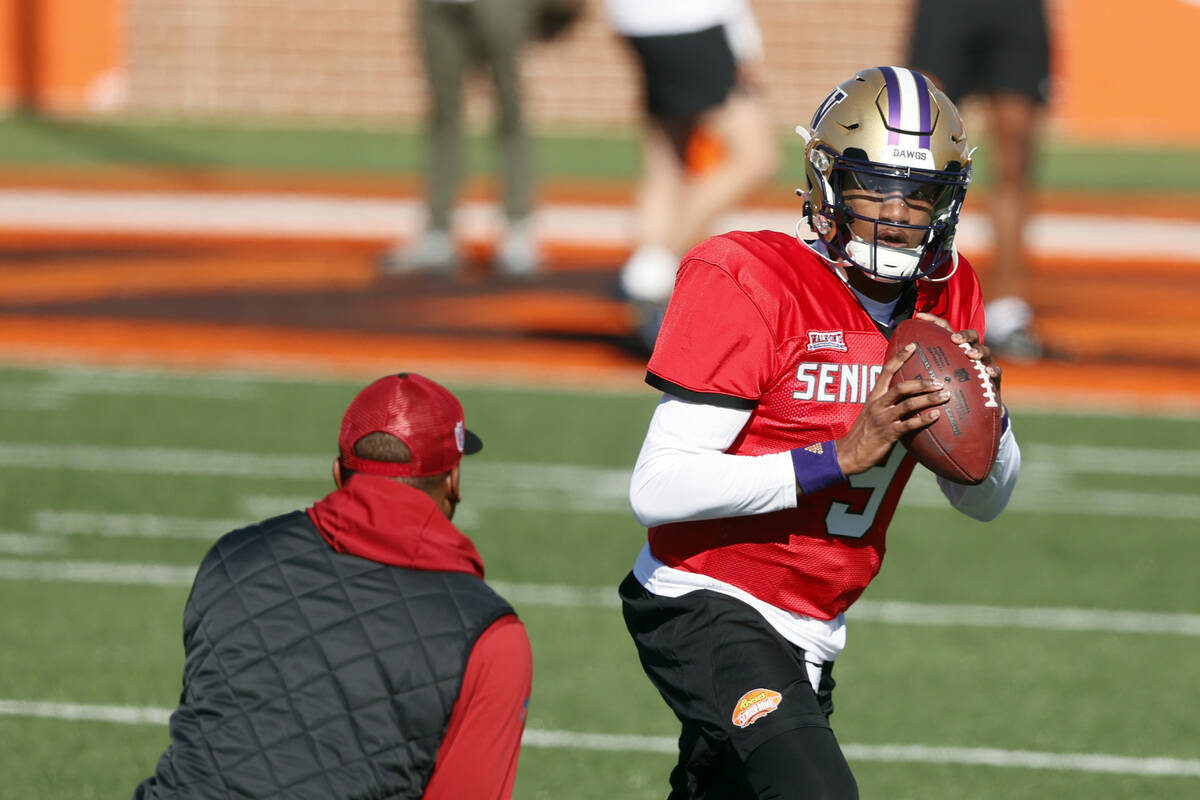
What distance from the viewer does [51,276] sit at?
11820 mm

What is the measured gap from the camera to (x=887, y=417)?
3.07 metres

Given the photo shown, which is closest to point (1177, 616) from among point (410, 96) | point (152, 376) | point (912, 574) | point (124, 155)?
point (912, 574)

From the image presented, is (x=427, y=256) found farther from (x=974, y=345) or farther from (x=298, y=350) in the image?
(x=974, y=345)

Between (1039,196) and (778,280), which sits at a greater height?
(778,280)

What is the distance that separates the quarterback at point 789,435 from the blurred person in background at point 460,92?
789 centimetres

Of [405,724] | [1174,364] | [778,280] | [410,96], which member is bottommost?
[410,96]

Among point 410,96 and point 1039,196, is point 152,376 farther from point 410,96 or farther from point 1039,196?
point 410,96

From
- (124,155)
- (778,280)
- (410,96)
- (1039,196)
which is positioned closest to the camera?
(778,280)

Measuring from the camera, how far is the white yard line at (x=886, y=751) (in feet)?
15.5

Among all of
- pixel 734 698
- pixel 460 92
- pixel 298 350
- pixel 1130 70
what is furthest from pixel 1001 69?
pixel 1130 70

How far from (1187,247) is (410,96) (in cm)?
1228

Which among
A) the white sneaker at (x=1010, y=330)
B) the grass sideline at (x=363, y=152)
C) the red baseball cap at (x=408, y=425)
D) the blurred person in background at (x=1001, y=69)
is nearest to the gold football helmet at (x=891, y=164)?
the red baseball cap at (x=408, y=425)

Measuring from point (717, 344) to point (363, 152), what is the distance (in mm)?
17425

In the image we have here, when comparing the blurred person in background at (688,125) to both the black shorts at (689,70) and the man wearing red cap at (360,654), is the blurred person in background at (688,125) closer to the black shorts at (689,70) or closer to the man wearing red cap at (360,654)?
the black shorts at (689,70)
